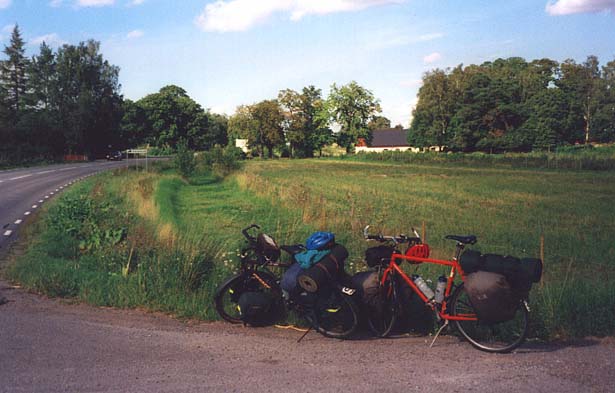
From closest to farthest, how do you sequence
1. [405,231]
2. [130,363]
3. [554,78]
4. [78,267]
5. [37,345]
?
1. [130,363]
2. [37,345]
3. [78,267]
4. [405,231]
5. [554,78]

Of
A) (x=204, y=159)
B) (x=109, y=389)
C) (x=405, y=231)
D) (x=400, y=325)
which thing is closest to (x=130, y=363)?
(x=109, y=389)

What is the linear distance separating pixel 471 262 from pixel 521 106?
7888 cm

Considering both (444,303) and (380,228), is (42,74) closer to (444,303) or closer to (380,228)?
(380,228)

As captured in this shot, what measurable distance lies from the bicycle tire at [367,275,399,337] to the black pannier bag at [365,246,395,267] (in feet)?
0.66

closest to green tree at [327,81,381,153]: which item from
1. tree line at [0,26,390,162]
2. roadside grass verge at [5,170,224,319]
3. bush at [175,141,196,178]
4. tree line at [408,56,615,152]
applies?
tree line at [0,26,390,162]

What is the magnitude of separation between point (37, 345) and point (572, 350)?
5.41 meters

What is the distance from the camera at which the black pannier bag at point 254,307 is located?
617 cm

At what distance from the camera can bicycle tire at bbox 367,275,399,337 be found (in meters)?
5.88

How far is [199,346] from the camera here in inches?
214

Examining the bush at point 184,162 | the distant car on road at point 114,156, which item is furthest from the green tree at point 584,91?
the distant car on road at point 114,156

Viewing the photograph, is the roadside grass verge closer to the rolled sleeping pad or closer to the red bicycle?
the rolled sleeping pad

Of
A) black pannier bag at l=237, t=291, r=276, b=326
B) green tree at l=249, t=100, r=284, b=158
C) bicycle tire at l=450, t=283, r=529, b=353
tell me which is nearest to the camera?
bicycle tire at l=450, t=283, r=529, b=353

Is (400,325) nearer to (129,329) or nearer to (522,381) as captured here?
(522,381)

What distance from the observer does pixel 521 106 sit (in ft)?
254
